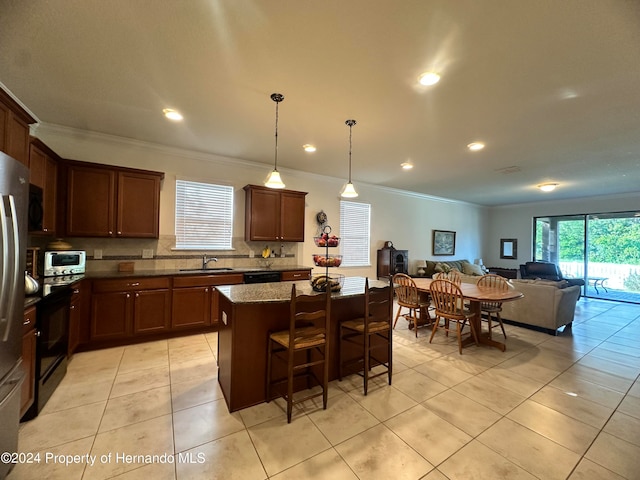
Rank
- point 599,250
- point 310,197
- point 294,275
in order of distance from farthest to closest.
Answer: point 599,250 < point 310,197 < point 294,275

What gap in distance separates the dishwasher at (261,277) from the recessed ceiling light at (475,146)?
3.57 m

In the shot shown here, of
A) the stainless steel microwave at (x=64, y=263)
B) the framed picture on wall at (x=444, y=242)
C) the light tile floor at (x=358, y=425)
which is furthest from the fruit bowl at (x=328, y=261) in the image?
the framed picture on wall at (x=444, y=242)

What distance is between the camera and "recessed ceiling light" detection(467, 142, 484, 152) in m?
3.73

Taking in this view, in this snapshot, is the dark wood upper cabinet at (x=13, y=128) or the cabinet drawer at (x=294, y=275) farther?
the cabinet drawer at (x=294, y=275)

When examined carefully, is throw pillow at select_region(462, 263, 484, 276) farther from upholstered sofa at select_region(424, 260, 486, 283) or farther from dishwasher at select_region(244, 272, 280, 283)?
dishwasher at select_region(244, 272, 280, 283)

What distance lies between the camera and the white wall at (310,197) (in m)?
3.64

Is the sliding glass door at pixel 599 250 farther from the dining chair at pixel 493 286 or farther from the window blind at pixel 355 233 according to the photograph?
the window blind at pixel 355 233

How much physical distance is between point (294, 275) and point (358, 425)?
2840 mm

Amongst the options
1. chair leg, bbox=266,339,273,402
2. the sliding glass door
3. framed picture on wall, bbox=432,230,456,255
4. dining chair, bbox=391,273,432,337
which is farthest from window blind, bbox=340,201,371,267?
the sliding glass door

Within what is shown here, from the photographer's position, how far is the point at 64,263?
3088 mm

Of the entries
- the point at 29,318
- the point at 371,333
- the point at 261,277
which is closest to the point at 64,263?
the point at 29,318

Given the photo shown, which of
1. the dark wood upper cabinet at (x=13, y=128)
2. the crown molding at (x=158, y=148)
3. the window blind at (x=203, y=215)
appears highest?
the crown molding at (x=158, y=148)

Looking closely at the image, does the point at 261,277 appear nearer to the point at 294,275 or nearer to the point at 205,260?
the point at 294,275

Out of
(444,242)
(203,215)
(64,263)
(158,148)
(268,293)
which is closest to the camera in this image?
(268,293)
